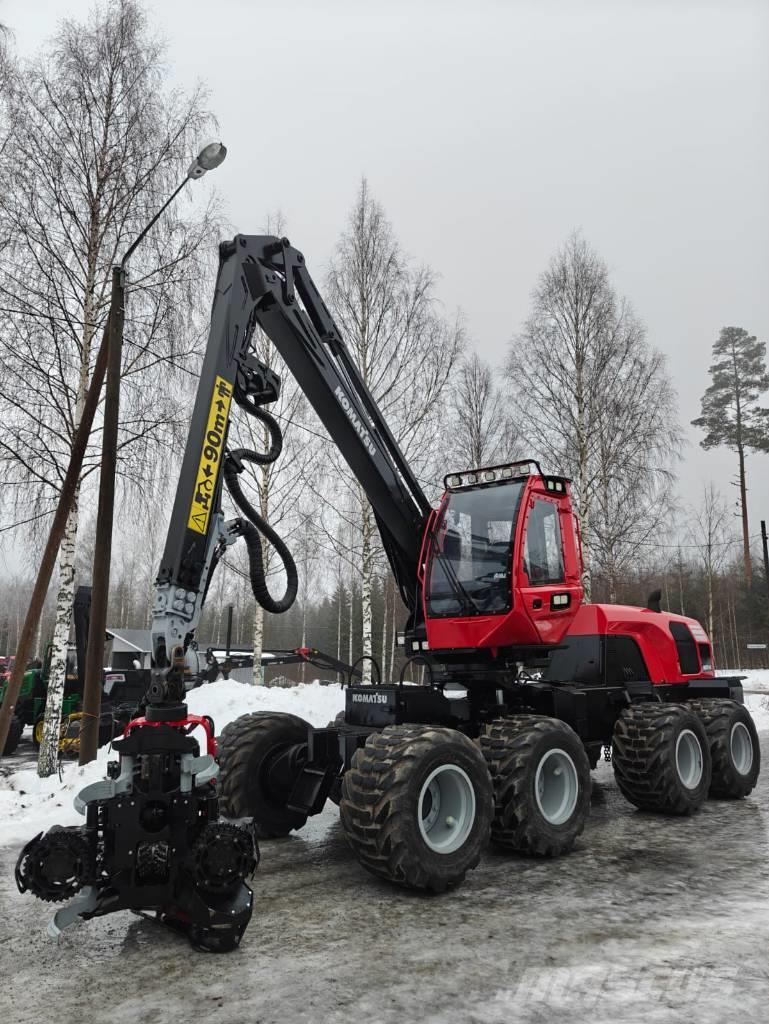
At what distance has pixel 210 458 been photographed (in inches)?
185

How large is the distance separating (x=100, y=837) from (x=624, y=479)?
56.6 feet

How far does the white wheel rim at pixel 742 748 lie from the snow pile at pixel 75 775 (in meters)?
6.71

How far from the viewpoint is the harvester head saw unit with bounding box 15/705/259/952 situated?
369 cm

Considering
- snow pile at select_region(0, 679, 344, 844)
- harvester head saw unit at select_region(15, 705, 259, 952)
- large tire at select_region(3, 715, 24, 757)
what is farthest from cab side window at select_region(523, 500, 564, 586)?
large tire at select_region(3, 715, 24, 757)

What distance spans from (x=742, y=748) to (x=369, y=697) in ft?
15.5

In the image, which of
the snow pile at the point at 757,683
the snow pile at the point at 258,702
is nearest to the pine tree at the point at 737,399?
the snow pile at the point at 757,683

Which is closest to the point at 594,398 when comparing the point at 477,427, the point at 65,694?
the point at 477,427

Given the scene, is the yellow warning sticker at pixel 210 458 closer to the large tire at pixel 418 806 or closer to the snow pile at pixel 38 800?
the large tire at pixel 418 806

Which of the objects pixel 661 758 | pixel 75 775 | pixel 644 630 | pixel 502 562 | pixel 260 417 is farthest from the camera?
pixel 75 775

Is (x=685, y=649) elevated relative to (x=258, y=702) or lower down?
elevated

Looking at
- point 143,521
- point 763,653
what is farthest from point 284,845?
point 763,653

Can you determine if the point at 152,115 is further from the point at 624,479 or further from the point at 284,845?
the point at 624,479

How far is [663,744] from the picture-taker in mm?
6836

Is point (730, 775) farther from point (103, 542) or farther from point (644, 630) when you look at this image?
point (103, 542)
